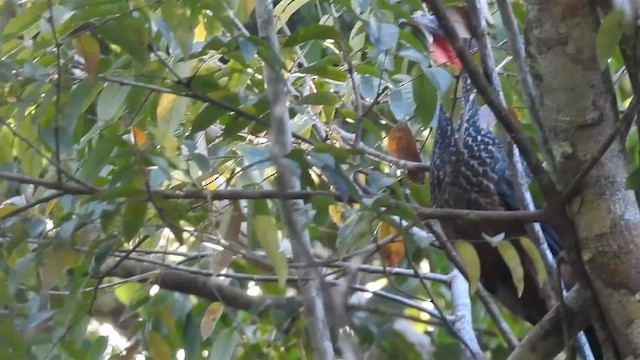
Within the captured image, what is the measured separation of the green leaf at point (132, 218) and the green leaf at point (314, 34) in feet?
0.91

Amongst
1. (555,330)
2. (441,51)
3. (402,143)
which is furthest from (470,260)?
(441,51)

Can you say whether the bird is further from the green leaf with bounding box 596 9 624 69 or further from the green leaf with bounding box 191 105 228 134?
the green leaf with bounding box 596 9 624 69

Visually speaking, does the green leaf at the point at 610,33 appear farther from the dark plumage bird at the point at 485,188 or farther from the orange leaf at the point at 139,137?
the dark plumage bird at the point at 485,188

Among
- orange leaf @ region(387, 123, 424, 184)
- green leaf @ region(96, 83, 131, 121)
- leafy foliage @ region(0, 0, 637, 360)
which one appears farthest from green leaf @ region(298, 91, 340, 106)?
green leaf @ region(96, 83, 131, 121)

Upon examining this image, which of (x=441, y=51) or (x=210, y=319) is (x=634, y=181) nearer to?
(x=441, y=51)

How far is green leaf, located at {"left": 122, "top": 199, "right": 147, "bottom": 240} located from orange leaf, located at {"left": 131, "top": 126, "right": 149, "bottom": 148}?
64mm

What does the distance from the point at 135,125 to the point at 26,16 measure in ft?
0.60

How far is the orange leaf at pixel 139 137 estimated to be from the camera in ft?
3.10

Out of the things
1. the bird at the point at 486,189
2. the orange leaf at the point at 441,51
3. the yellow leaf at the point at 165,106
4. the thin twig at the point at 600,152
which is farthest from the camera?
the bird at the point at 486,189

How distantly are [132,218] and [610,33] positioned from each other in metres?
0.49

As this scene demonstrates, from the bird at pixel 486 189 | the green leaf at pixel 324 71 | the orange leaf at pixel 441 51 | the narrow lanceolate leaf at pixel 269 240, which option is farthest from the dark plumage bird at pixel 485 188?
the narrow lanceolate leaf at pixel 269 240

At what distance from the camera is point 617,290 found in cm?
91

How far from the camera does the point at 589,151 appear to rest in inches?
37.1

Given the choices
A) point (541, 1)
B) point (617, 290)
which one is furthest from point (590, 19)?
point (617, 290)
